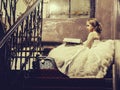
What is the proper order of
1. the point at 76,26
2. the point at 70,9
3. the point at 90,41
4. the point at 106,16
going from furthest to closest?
1. the point at 70,9
2. the point at 76,26
3. the point at 106,16
4. the point at 90,41

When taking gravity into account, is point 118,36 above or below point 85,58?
above

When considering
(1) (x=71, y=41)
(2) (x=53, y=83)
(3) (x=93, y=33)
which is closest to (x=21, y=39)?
(2) (x=53, y=83)

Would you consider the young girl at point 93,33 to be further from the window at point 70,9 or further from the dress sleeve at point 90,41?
the window at point 70,9

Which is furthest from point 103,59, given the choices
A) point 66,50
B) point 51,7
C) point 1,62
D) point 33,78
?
point 51,7

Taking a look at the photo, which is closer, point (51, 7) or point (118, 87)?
point (118, 87)

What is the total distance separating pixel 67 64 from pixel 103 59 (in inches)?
22.8

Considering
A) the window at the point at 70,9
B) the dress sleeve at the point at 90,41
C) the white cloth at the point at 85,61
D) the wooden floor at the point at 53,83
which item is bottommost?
the wooden floor at the point at 53,83

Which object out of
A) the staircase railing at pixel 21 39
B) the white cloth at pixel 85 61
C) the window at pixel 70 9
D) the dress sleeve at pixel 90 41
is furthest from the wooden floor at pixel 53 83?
the window at pixel 70 9

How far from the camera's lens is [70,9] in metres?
7.68

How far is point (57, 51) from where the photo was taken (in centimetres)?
567

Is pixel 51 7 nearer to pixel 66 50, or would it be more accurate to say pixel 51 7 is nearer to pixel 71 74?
pixel 66 50

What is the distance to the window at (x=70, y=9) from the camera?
24.8 ft

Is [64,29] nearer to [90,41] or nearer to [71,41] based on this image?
[90,41]

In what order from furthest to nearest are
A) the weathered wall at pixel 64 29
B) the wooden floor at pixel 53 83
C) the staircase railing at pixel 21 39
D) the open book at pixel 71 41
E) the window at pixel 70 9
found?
the window at pixel 70 9 → the weathered wall at pixel 64 29 → the open book at pixel 71 41 → the wooden floor at pixel 53 83 → the staircase railing at pixel 21 39
